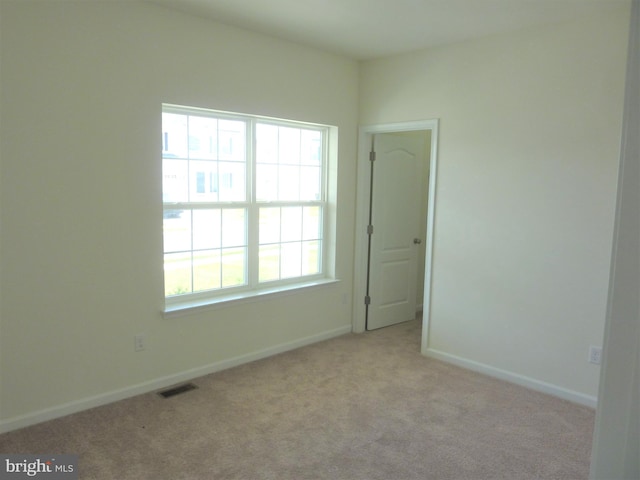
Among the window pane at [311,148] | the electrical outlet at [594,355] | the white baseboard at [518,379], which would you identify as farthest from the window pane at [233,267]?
the electrical outlet at [594,355]

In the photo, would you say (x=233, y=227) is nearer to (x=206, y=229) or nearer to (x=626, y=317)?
(x=206, y=229)

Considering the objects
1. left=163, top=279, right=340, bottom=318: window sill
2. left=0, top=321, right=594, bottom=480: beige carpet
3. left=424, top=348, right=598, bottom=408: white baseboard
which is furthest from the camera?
left=163, top=279, right=340, bottom=318: window sill

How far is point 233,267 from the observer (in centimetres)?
389

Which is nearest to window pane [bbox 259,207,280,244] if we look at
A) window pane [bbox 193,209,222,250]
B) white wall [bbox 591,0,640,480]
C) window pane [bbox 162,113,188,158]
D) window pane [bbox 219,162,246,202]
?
window pane [bbox 219,162,246,202]

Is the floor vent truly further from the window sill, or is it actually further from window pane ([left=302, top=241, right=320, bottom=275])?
window pane ([left=302, top=241, right=320, bottom=275])

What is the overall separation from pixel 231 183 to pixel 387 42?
5.66 feet

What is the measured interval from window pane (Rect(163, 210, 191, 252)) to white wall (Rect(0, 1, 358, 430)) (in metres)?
0.14

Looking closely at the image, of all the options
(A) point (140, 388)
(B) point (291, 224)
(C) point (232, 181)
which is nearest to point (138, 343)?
(A) point (140, 388)

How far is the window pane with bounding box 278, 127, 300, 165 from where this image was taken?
4.13 metres

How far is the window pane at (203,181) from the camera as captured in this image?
11.6ft

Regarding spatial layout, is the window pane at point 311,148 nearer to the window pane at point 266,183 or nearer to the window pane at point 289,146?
the window pane at point 289,146

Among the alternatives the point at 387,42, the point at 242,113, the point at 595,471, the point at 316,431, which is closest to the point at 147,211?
the point at 242,113

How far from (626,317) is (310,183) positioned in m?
Answer: 3.39

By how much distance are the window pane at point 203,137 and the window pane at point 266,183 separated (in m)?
0.47
